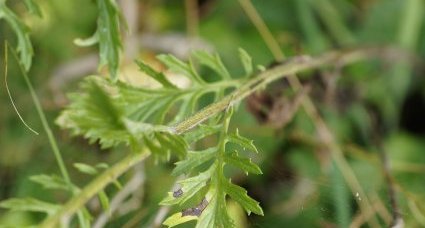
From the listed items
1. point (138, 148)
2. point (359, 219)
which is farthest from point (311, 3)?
point (138, 148)

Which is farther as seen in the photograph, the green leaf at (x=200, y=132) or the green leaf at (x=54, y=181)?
the green leaf at (x=54, y=181)

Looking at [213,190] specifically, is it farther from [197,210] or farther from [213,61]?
[213,61]

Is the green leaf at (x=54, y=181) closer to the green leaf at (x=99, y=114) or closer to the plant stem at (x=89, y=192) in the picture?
the plant stem at (x=89, y=192)

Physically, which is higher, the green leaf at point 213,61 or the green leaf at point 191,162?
the green leaf at point 213,61

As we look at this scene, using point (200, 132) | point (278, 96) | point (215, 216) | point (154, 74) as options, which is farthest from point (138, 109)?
point (278, 96)

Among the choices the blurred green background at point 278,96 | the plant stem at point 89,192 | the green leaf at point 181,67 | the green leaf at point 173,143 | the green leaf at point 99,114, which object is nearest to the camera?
the green leaf at point 99,114

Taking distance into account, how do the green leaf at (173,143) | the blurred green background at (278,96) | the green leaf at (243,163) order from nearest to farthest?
the green leaf at (173,143)
the green leaf at (243,163)
the blurred green background at (278,96)

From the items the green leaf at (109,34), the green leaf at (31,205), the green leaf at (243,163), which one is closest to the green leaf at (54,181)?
the green leaf at (31,205)
